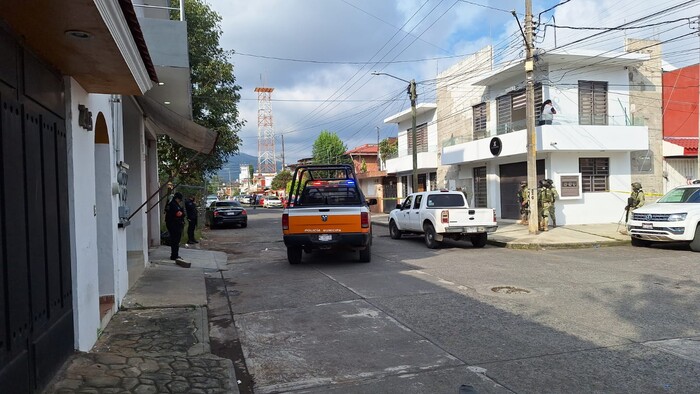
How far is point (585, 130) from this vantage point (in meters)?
19.9

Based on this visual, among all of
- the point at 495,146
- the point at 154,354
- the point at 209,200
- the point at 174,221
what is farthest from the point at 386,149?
the point at 154,354

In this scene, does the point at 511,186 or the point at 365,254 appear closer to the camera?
the point at 365,254

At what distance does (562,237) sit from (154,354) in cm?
1424

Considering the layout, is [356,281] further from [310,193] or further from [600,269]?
[600,269]

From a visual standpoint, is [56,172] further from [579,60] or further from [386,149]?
[386,149]

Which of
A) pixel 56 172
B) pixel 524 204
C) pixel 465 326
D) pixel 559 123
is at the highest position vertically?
pixel 559 123

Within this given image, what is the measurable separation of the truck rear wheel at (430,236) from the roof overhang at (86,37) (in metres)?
10.7

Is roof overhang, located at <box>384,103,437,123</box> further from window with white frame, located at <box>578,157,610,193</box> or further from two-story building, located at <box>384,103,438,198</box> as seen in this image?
window with white frame, located at <box>578,157,610,193</box>

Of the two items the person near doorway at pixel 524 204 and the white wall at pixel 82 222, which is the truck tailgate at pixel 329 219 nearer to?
the white wall at pixel 82 222

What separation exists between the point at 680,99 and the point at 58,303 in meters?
25.9

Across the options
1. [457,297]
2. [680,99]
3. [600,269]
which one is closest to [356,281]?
[457,297]

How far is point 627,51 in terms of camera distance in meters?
20.9

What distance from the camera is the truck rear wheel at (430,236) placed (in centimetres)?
1488

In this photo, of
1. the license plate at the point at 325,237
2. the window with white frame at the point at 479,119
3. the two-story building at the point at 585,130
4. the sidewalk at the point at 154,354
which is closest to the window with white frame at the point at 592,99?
the two-story building at the point at 585,130
